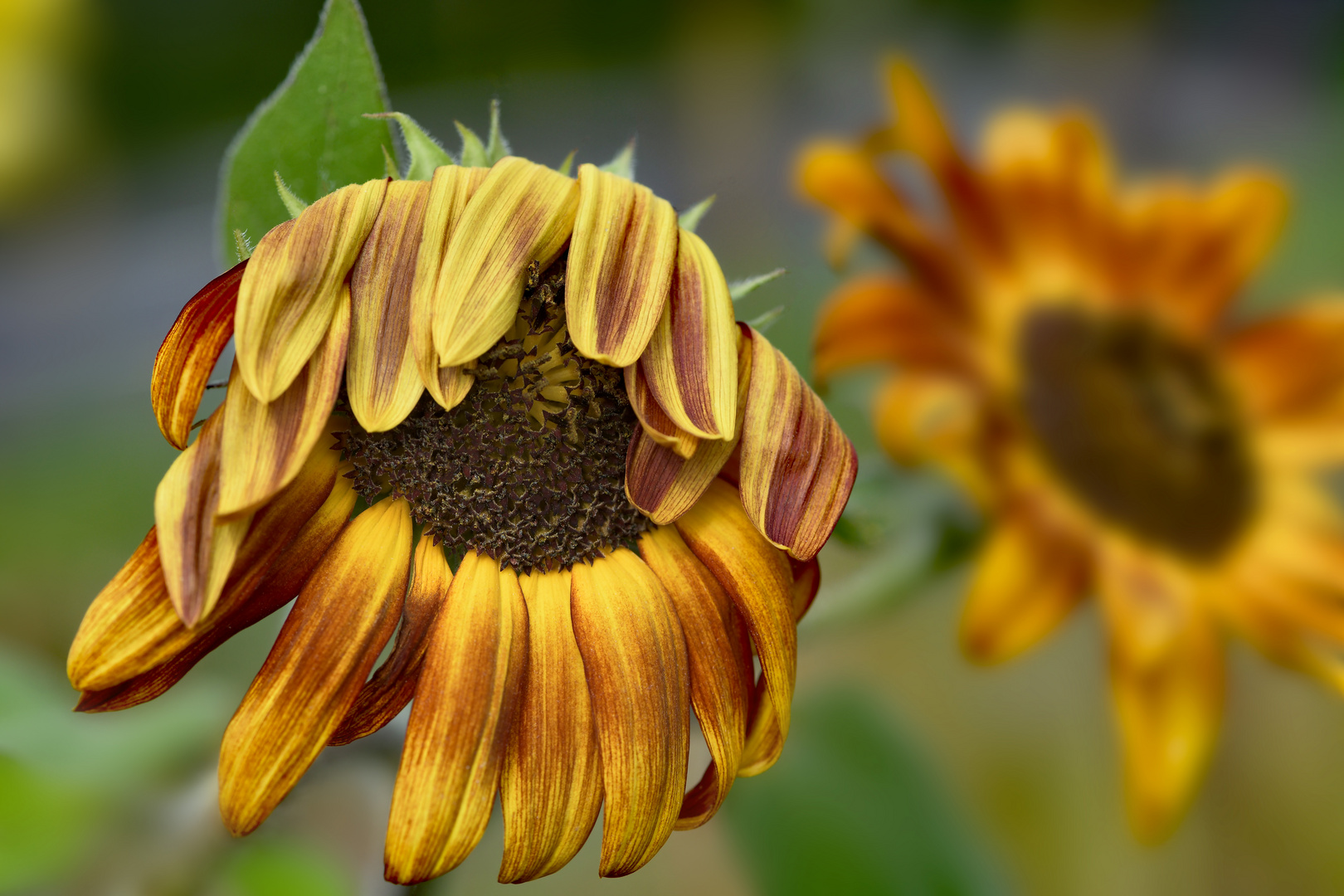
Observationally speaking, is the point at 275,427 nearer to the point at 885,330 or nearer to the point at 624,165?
the point at 624,165

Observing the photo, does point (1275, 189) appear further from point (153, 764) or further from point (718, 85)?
point (718, 85)

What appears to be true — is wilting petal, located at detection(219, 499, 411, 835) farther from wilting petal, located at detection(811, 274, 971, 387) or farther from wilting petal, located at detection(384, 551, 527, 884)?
wilting petal, located at detection(811, 274, 971, 387)

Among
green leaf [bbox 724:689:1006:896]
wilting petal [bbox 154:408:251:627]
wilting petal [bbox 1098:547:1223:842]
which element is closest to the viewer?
wilting petal [bbox 154:408:251:627]

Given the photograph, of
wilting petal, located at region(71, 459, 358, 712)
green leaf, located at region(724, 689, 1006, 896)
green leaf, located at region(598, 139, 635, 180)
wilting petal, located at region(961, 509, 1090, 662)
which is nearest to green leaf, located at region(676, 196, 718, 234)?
green leaf, located at region(598, 139, 635, 180)

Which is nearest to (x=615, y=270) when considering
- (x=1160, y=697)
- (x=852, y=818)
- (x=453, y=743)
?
(x=453, y=743)

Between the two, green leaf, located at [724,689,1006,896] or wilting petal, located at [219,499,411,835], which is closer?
wilting petal, located at [219,499,411,835]

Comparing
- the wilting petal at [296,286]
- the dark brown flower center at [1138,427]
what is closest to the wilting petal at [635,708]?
the wilting petal at [296,286]

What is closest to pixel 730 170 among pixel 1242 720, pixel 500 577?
pixel 1242 720
